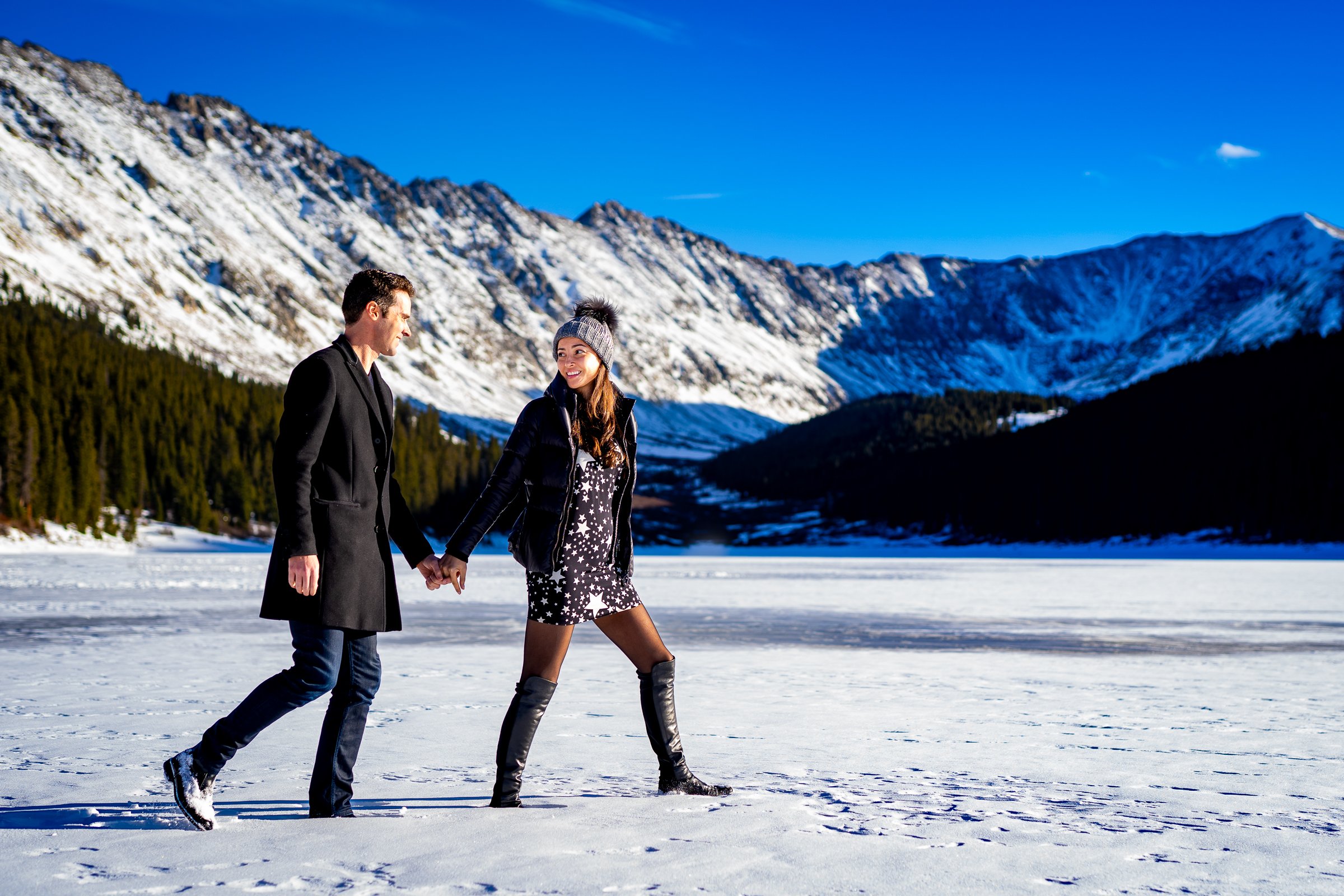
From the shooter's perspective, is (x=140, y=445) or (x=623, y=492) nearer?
(x=623, y=492)

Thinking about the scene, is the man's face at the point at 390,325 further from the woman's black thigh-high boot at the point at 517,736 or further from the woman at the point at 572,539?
the woman's black thigh-high boot at the point at 517,736

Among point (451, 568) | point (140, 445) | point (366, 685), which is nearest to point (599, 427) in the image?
point (451, 568)

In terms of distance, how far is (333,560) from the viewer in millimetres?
4914

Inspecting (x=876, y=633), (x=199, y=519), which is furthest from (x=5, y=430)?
(x=876, y=633)

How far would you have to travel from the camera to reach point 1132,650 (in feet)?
46.0

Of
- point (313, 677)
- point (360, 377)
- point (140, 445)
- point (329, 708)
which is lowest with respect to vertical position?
point (329, 708)

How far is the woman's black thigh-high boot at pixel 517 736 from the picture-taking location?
209 inches

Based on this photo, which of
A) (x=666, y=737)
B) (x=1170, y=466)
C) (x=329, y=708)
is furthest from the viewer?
(x=1170, y=466)

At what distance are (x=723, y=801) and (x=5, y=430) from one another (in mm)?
78077

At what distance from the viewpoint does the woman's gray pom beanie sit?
18.3 feet

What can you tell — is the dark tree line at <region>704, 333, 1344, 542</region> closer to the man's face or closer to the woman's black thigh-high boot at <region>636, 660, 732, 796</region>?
the woman's black thigh-high boot at <region>636, 660, 732, 796</region>

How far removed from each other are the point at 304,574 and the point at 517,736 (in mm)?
1385

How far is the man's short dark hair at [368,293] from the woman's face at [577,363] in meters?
0.80

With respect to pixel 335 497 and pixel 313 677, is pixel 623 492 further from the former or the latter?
Result: pixel 313 677
